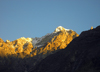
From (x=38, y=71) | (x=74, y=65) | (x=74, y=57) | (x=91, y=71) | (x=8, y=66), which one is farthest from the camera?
(x=8, y=66)

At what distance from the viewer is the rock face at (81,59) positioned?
299ft

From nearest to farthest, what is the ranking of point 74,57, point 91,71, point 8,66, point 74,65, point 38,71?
point 91,71, point 74,65, point 74,57, point 38,71, point 8,66

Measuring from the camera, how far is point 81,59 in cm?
9950

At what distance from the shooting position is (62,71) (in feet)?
352

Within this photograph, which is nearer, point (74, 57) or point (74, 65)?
point (74, 65)

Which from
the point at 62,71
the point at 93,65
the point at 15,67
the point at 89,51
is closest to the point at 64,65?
the point at 62,71

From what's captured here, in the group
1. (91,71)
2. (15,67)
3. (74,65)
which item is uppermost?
(15,67)

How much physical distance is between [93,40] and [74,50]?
12.3 m

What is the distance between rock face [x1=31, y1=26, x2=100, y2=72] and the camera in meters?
91.1

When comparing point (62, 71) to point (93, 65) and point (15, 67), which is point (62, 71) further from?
point (15, 67)

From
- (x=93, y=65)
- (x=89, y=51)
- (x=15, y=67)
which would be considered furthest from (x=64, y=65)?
(x=15, y=67)

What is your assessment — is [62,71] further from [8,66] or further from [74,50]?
[8,66]

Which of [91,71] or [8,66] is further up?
[8,66]

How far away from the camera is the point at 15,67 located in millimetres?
191500
